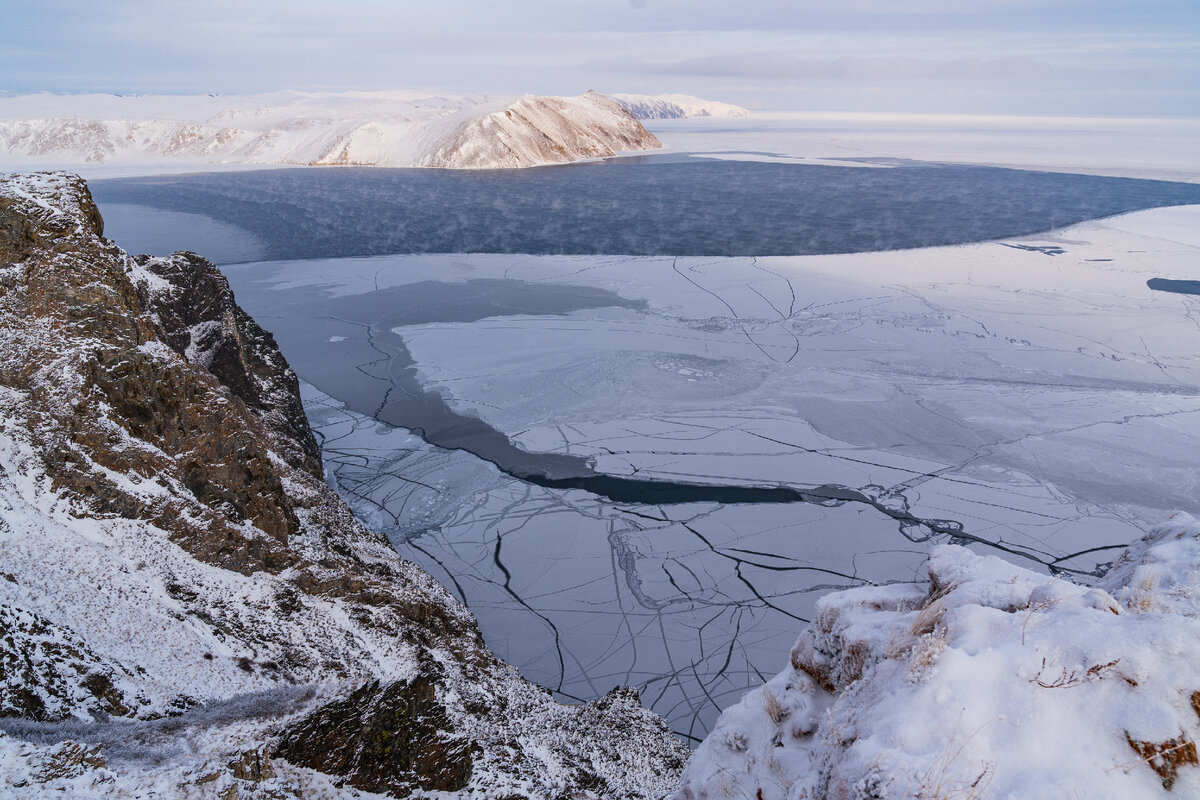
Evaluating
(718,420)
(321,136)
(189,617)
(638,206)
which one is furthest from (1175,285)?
(321,136)

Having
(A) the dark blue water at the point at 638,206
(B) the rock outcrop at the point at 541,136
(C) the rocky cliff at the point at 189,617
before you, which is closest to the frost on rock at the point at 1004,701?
(C) the rocky cliff at the point at 189,617

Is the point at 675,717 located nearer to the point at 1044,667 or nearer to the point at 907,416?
the point at 1044,667

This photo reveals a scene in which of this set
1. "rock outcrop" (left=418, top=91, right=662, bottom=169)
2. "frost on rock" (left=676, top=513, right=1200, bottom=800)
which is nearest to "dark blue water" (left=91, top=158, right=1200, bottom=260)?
"rock outcrop" (left=418, top=91, right=662, bottom=169)

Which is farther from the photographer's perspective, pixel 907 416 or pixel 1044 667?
pixel 907 416

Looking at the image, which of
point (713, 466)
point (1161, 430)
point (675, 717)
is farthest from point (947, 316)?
point (675, 717)

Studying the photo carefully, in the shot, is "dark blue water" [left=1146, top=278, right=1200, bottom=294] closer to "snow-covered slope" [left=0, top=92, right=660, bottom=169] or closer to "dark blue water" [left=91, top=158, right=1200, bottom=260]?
"dark blue water" [left=91, top=158, right=1200, bottom=260]

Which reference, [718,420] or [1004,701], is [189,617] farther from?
[718,420]
